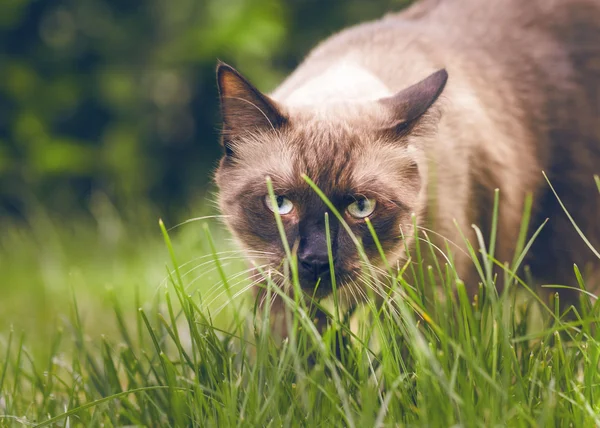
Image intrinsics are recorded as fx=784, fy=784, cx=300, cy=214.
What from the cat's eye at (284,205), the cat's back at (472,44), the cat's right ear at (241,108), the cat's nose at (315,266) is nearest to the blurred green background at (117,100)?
the cat's back at (472,44)

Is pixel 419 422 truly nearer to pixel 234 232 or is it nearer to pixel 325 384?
pixel 325 384

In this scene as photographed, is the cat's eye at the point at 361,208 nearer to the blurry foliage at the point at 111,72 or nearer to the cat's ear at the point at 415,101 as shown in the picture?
the cat's ear at the point at 415,101

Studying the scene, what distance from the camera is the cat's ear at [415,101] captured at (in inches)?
72.4

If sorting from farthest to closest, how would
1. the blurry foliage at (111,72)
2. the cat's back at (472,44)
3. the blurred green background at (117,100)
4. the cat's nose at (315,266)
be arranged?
the blurry foliage at (111,72)
the blurred green background at (117,100)
the cat's back at (472,44)
the cat's nose at (315,266)

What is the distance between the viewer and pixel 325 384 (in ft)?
4.88

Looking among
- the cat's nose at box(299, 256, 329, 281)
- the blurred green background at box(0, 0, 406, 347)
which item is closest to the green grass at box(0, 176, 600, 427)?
the cat's nose at box(299, 256, 329, 281)

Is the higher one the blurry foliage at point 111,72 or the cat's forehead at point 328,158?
the blurry foliage at point 111,72

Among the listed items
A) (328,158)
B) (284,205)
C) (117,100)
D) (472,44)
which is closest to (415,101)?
(328,158)

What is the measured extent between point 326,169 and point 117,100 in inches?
108

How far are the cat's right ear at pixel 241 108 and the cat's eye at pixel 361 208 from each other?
0.92ft

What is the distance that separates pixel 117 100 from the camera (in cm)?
434

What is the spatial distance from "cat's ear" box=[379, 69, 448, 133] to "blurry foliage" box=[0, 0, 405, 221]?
2248 mm

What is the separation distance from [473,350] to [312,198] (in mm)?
516

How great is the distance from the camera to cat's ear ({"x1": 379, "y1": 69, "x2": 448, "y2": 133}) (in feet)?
6.04
